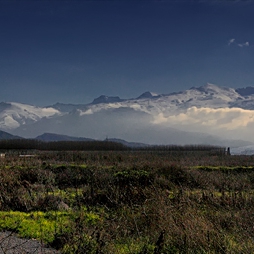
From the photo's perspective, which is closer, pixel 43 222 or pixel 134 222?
pixel 134 222

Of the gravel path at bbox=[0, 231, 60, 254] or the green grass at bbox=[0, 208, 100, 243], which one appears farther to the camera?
the green grass at bbox=[0, 208, 100, 243]

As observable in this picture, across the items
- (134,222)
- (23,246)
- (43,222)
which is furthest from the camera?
(43,222)

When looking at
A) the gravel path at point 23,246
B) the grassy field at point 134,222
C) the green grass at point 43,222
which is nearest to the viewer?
the grassy field at point 134,222

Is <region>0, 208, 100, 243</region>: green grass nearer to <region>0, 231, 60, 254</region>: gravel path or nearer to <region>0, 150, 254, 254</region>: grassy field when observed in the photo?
<region>0, 150, 254, 254</region>: grassy field

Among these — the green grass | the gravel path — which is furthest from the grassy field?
the gravel path

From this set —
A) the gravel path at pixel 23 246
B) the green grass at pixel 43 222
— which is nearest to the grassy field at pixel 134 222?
the green grass at pixel 43 222

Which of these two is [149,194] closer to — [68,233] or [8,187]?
[68,233]

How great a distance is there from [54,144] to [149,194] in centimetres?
6423

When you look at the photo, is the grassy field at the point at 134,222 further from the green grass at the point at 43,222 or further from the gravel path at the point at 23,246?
the gravel path at the point at 23,246

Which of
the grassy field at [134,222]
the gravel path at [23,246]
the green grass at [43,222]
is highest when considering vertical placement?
the grassy field at [134,222]

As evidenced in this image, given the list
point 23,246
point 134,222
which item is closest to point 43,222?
point 23,246

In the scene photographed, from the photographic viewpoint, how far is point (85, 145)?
240ft

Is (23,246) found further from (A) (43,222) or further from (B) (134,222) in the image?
(B) (134,222)

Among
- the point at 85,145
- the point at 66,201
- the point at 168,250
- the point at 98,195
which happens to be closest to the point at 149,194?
the point at 98,195
